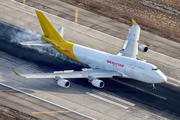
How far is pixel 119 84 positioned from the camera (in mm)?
59406

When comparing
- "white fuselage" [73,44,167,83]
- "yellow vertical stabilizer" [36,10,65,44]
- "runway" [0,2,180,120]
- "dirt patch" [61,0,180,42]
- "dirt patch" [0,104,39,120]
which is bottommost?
"dirt patch" [0,104,39,120]

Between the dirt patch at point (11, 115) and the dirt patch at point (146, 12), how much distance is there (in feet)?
139

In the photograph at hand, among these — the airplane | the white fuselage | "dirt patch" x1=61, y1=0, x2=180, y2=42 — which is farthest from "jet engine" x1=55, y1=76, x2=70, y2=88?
"dirt patch" x1=61, y1=0, x2=180, y2=42

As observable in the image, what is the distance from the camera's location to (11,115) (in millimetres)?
50281

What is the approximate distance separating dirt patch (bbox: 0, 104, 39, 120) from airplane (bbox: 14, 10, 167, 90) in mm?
6059

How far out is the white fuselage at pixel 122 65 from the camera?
5472 cm

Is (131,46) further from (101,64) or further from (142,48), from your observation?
(101,64)

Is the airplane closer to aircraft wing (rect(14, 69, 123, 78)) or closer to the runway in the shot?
aircraft wing (rect(14, 69, 123, 78))

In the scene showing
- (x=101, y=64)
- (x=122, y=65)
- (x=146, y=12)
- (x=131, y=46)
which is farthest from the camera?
(x=146, y=12)

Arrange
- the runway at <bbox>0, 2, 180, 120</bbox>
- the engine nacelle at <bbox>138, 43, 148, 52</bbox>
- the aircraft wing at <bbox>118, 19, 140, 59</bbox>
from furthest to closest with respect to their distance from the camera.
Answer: the engine nacelle at <bbox>138, 43, 148, 52</bbox> < the aircraft wing at <bbox>118, 19, 140, 59</bbox> < the runway at <bbox>0, 2, 180, 120</bbox>

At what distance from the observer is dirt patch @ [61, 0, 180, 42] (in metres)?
81.1

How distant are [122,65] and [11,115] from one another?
21261 mm

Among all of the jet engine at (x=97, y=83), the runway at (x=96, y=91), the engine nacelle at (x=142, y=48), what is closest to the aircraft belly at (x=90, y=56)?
the runway at (x=96, y=91)

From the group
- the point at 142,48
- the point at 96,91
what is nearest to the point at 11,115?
the point at 96,91
